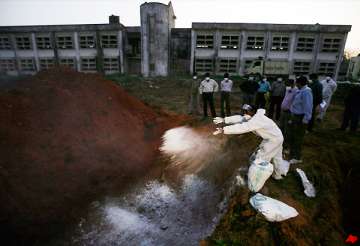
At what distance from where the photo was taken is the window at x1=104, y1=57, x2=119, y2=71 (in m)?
23.8

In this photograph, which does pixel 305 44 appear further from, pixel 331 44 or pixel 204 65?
pixel 204 65

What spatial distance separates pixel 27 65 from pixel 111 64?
32.5ft

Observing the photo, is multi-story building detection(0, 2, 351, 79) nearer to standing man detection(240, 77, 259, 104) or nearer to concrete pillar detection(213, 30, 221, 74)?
concrete pillar detection(213, 30, 221, 74)

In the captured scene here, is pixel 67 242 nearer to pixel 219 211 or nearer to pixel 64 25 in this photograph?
pixel 219 211

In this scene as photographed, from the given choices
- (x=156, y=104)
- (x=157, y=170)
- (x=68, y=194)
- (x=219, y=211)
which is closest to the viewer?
(x=219, y=211)

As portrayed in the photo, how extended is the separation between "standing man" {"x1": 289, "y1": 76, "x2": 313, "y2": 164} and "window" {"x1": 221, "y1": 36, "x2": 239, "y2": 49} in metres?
18.2

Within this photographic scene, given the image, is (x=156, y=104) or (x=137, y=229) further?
(x=156, y=104)

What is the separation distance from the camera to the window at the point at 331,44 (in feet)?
70.4

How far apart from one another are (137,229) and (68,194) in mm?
2014

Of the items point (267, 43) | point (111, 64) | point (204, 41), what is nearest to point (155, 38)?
point (204, 41)

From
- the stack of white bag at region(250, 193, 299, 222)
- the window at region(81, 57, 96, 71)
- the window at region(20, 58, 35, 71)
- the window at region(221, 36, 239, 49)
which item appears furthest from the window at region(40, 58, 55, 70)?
the stack of white bag at region(250, 193, 299, 222)

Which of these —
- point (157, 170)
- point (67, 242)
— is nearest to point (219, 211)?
point (157, 170)

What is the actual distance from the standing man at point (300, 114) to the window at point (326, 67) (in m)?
20.4

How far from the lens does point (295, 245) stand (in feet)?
11.1
